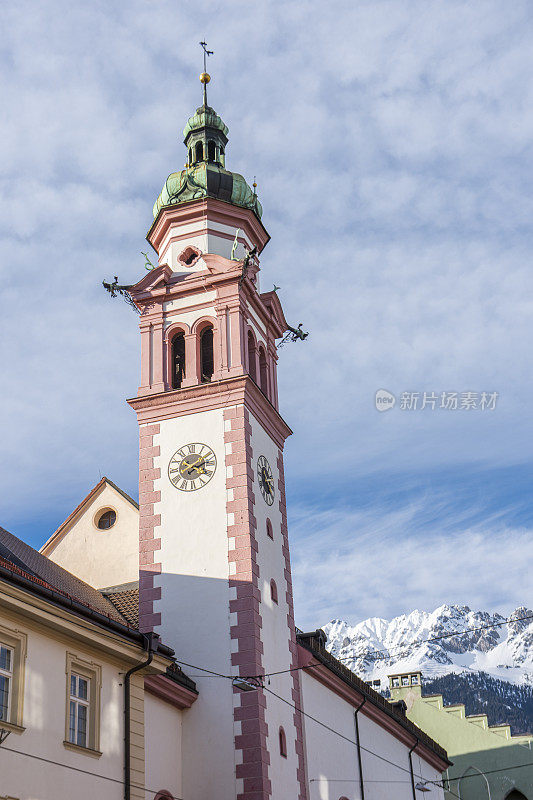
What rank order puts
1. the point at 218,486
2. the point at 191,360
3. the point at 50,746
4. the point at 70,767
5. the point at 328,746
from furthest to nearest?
1. the point at 191,360
2. the point at 328,746
3. the point at 218,486
4. the point at 70,767
5. the point at 50,746

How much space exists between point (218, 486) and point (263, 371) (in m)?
5.36

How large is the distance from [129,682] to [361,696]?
14.8 m

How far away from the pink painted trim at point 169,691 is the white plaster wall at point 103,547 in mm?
6629

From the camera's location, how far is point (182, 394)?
30094 mm

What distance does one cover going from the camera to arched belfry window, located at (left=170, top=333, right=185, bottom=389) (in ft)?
103

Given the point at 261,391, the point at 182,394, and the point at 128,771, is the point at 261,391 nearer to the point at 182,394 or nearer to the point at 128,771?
the point at 182,394

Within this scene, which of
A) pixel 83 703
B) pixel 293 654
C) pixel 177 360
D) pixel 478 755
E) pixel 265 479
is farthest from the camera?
pixel 478 755

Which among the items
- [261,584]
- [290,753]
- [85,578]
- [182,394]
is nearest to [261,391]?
[182,394]

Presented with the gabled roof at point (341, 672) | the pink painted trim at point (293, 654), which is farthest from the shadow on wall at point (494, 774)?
the pink painted trim at point (293, 654)

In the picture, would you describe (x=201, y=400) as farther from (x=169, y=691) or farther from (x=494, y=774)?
(x=494, y=774)

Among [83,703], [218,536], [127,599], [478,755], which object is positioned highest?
[218,536]

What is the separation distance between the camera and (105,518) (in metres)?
33.3

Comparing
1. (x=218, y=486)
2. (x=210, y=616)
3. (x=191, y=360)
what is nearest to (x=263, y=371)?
(x=191, y=360)

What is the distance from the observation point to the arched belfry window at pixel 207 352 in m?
31.4
